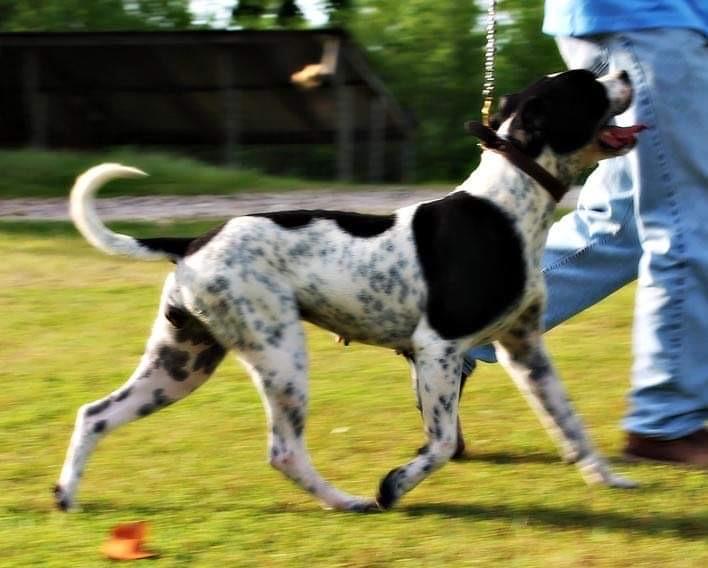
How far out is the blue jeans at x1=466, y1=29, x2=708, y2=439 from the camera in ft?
14.9

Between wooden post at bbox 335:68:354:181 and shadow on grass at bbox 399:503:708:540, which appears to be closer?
shadow on grass at bbox 399:503:708:540

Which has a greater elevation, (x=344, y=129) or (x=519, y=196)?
(x=519, y=196)

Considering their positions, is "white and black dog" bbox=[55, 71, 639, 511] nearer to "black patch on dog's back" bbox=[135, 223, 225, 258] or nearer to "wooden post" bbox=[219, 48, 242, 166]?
"black patch on dog's back" bbox=[135, 223, 225, 258]

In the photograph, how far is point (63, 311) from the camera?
737 centimetres

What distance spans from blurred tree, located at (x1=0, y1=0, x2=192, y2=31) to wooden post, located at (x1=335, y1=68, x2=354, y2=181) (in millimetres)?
3968

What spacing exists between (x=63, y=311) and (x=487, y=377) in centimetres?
260

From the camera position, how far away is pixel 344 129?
1758 cm

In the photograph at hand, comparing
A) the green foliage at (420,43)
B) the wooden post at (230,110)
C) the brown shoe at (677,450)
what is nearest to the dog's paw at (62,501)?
the brown shoe at (677,450)

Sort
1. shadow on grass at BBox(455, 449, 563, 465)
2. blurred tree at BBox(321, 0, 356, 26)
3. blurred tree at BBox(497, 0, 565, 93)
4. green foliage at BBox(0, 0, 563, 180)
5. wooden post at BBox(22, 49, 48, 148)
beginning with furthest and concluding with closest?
blurred tree at BBox(321, 0, 356, 26), green foliage at BBox(0, 0, 563, 180), blurred tree at BBox(497, 0, 565, 93), wooden post at BBox(22, 49, 48, 148), shadow on grass at BBox(455, 449, 563, 465)

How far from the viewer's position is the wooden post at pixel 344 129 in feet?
56.6

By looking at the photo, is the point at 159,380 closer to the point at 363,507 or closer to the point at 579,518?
the point at 363,507

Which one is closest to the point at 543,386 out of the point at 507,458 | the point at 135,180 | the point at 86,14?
the point at 507,458

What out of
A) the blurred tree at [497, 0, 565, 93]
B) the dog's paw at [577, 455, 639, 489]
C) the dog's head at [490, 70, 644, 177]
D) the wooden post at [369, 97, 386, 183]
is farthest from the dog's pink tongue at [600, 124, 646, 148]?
the blurred tree at [497, 0, 565, 93]

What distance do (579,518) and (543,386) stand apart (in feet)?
1.97
